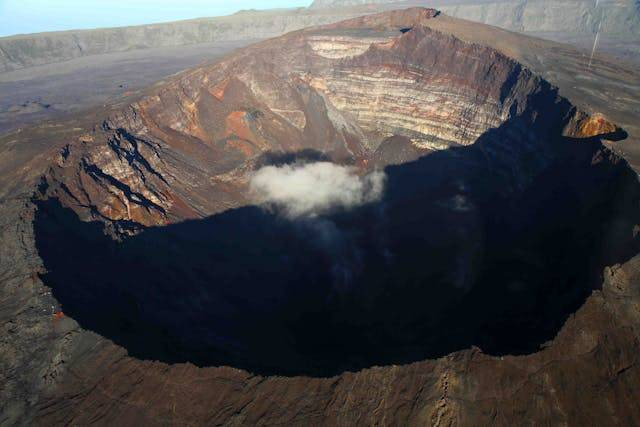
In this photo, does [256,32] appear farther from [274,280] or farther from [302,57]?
[274,280]

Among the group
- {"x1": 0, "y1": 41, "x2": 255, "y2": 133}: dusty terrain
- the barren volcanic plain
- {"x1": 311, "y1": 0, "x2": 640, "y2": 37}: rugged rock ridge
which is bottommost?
{"x1": 311, "y1": 0, "x2": 640, "y2": 37}: rugged rock ridge

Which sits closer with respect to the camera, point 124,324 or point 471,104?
point 124,324

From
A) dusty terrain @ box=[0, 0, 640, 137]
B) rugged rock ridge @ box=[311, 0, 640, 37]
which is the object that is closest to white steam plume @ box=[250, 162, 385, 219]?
dusty terrain @ box=[0, 0, 640, 137]

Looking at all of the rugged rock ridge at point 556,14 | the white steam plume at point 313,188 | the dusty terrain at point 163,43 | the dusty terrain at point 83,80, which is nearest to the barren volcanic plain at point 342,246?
the white steam plume at point 313,188

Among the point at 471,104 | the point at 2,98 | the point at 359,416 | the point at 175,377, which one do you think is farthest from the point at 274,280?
the point at 2,98

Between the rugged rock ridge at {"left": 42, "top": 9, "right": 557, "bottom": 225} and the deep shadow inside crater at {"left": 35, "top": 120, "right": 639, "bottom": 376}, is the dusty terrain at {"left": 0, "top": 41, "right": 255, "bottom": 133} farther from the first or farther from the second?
the deep shadow inside crater at {"left": 35, "top": 120, "right": 639, "bottom": 376}

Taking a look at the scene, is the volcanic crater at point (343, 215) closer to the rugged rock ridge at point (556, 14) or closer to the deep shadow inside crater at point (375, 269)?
the deep shadow inside crater at point (375, 269)
